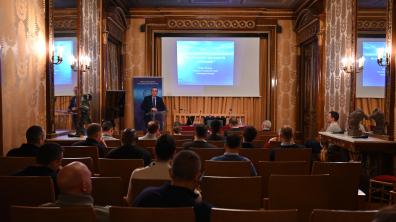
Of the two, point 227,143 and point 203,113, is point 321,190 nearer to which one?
point 227,143

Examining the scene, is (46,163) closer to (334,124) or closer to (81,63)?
(81,63)

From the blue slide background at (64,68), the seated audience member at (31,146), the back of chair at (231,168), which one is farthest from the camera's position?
the blue slide background at (64,68)

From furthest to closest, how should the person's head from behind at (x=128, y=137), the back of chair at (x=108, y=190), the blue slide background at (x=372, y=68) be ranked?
the blue slide background at (x=372, y=68), the person's head from behind at (x=128, y=137), the back of chair at (x=108, y=190)

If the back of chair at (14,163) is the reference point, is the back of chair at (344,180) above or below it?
below

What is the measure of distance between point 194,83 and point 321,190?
982 cm

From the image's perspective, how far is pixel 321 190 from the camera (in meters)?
3.34

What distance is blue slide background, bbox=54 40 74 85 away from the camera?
23.6 ft

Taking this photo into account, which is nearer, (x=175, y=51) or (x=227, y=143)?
(x=227, y=143)

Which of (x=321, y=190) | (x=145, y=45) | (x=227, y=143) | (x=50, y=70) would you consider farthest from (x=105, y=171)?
(x=145, y=45)

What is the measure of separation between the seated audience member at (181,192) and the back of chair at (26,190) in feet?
2.42

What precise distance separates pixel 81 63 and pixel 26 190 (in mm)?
5497

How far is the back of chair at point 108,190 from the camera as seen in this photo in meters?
3.11

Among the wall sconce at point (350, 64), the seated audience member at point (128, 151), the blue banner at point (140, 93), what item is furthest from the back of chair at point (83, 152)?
the blue banner at point (140, 93)

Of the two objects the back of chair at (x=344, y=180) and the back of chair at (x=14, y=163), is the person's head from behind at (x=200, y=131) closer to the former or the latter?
the back of chair at (x=344, y=180)
